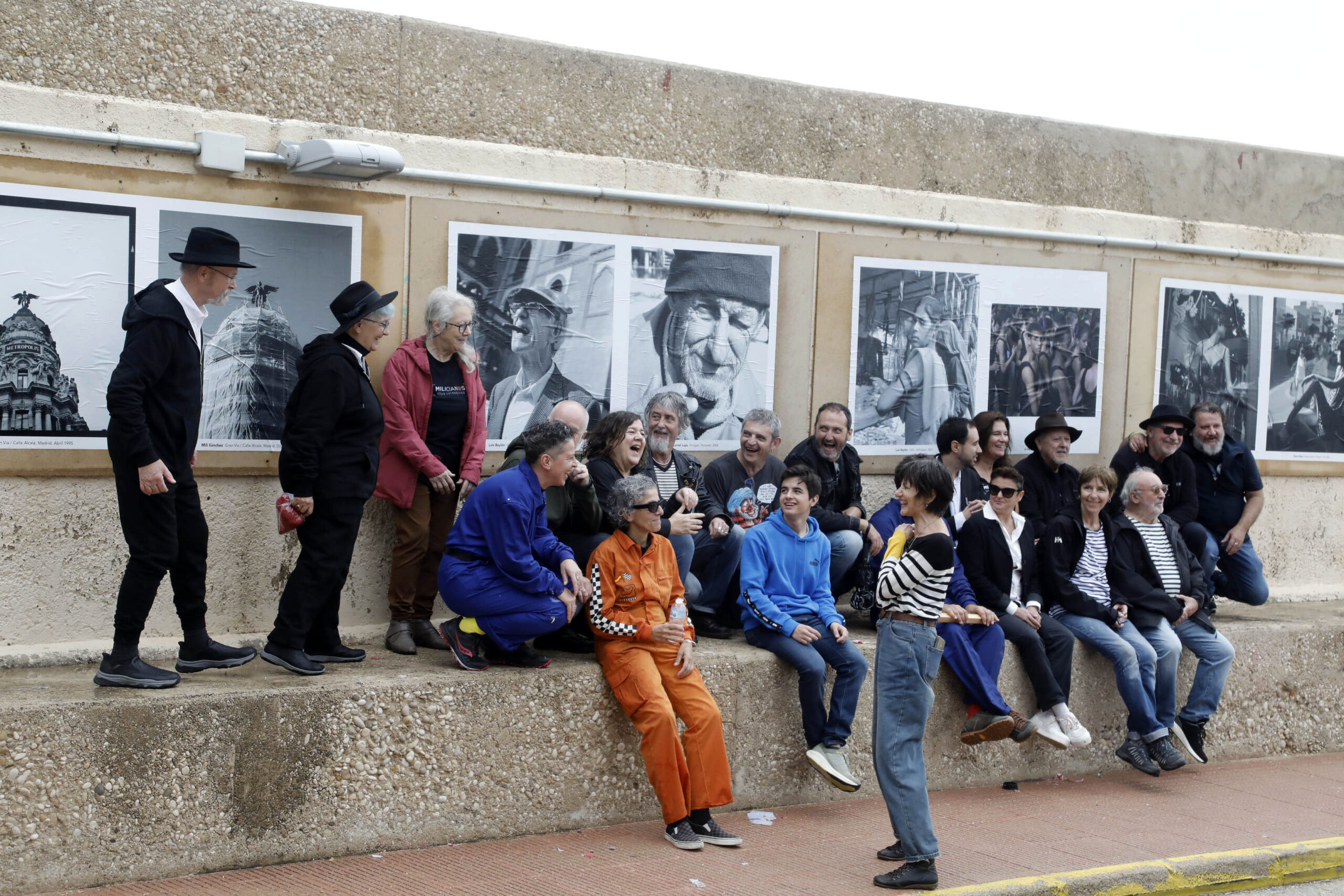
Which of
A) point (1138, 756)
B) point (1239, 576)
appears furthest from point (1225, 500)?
point (1138, 756)

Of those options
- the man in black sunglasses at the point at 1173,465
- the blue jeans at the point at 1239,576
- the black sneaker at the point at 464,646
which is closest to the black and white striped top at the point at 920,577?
the black sneaker at the point at 464,646

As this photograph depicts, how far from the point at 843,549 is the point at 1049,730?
1.56m

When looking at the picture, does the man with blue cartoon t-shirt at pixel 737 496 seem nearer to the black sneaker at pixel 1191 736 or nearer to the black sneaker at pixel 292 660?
the black sneaker at pixel 292 660

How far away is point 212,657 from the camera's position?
5656mm

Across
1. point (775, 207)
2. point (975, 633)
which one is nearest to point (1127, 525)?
point (975, 633)

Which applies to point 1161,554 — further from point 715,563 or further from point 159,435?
point 159,435

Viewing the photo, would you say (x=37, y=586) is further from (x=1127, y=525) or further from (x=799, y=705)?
(x=1127, y=525)

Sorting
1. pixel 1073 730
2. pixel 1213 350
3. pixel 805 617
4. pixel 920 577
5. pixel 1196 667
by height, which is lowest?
pixel 1073 730

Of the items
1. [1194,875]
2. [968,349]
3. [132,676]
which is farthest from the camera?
[968,349]

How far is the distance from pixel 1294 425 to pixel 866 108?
438 cm

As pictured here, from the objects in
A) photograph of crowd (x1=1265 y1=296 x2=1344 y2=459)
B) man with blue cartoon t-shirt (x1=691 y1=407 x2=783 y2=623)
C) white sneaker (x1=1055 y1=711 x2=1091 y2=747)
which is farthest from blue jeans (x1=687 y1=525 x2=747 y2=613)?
photograph of crowd (x1=1265 y1=296 x2=1344 y2=459)

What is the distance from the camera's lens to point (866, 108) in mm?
8242

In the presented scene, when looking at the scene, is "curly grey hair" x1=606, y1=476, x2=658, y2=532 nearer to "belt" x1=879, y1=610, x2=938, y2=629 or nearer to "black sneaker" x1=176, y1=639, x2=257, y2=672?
"belt" x1=879, y1=610, x2=938, y2=629

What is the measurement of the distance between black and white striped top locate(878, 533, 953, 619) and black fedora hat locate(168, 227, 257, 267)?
120 inches
